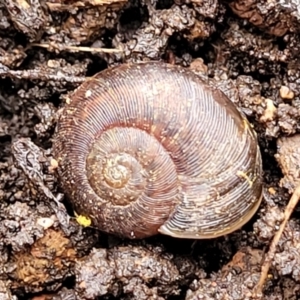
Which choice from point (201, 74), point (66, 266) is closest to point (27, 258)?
point (66, 266)

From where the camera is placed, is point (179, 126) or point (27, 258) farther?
point (27, 258)

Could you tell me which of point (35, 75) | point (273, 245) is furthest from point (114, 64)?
point (273, 245)

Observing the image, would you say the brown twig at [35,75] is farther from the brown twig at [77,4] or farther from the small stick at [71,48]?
A: the brown twig at [77,4]

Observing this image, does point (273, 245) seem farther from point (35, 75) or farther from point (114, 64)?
point (35, 75)

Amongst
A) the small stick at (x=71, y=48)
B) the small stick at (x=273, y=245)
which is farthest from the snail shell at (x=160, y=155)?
the small stick at (x=71, y=48)

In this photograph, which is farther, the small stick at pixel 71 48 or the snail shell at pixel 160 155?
the small stick at pixel 71 48

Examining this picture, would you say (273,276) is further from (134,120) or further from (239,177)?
(134,120)
